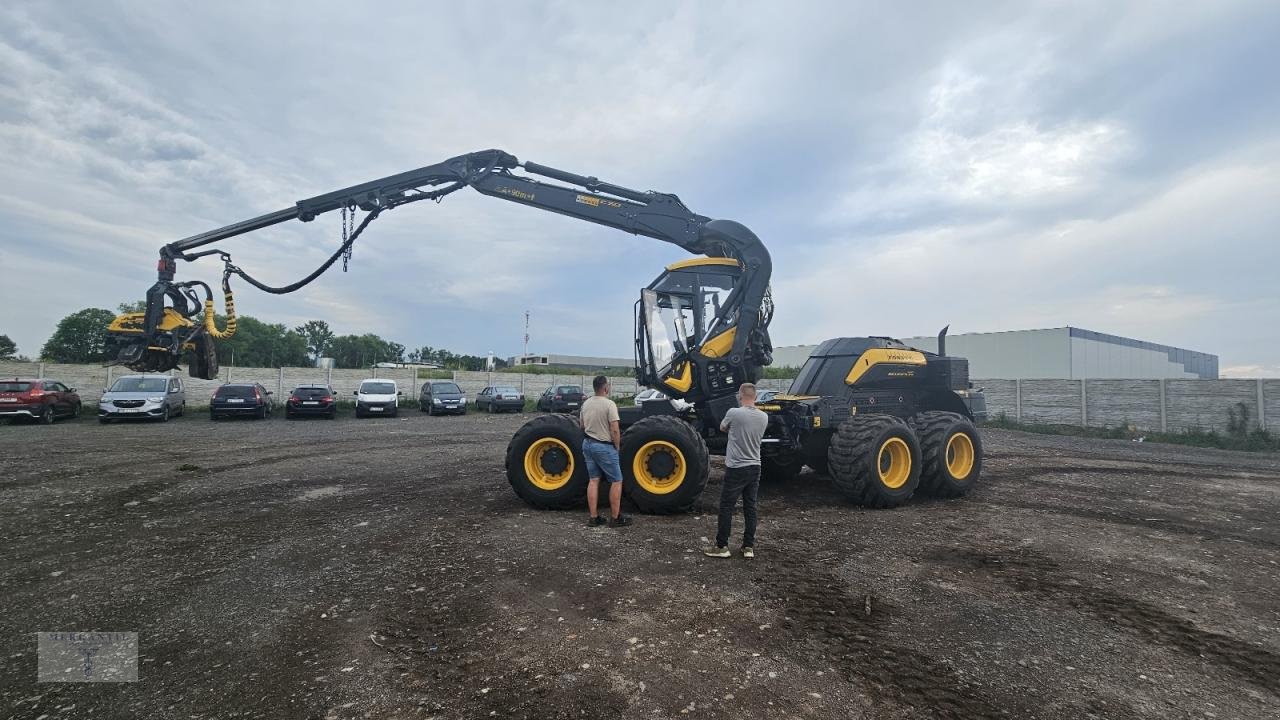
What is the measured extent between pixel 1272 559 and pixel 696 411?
6.00 m

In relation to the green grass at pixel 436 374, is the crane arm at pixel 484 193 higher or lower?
higher

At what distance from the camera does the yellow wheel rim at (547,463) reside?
23.8 feet

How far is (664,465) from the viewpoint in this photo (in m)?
7.05

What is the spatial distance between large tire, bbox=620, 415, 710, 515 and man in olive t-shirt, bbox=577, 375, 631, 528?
38cm

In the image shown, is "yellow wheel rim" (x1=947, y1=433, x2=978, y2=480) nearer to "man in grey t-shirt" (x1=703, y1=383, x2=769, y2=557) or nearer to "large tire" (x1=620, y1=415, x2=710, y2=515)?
"large tire" (x1=620, y1=415, x2=710, y2=515)

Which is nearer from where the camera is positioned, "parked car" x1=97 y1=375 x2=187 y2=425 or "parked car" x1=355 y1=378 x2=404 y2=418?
"parked car" x1=97 y1=375 x2=187 y2=425

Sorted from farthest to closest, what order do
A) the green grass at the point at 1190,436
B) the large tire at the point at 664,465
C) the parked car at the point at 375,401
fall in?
the parked car at the point at 375,401, the green grass at the point at 1190,436, the large tire at the point at 664,465

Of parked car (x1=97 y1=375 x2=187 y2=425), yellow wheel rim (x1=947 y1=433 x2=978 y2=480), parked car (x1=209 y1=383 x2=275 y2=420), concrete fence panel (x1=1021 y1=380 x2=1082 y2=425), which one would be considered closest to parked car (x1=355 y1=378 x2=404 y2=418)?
parked car (x1=209 y1=383 x2=275 y2=420)

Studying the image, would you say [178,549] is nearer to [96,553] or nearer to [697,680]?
[96,553]

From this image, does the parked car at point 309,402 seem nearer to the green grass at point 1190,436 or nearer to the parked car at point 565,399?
the parked car at point 565,399

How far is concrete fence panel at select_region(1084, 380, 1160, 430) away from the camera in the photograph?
61.5ft

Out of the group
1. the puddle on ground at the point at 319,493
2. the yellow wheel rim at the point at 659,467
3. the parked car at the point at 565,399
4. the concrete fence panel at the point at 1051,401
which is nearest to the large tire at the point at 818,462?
the yellow wheel rim at the point at 659,467

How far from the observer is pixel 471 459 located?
1188 cm

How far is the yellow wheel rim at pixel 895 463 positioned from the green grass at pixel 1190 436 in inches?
590
